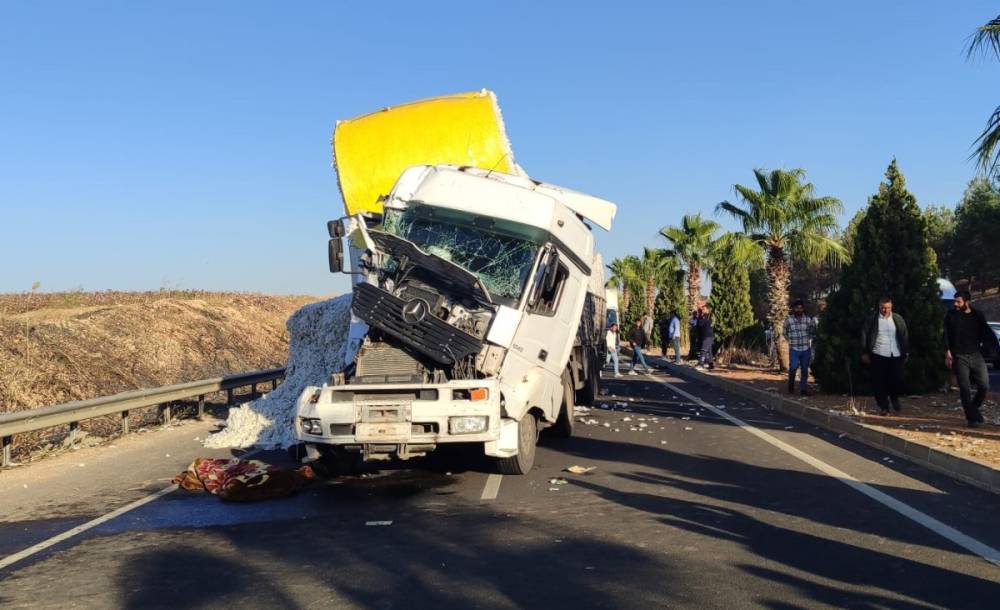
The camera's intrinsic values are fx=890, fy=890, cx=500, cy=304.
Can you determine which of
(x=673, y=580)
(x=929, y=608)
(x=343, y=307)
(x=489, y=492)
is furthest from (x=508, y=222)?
(x=929, y=608)

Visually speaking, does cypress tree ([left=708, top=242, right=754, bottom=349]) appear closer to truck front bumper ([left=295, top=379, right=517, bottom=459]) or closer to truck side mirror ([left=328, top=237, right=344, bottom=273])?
truck side mirror ([left=328, top=237, right=344, bottom=273])

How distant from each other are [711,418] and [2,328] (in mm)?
13433

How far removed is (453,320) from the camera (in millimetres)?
9047

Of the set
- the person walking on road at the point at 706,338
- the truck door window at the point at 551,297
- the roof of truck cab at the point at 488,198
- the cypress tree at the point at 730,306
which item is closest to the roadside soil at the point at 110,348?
the roof of truck cab at the point at 488,198

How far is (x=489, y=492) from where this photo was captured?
8359 mm

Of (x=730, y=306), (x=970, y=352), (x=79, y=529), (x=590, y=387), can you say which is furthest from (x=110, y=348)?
(x=730, y=306)

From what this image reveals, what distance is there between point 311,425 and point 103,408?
5402 mm

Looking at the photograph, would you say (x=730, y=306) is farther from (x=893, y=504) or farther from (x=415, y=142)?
(x=893, y=504)

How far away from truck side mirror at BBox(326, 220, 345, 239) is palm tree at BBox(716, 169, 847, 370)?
19.8m

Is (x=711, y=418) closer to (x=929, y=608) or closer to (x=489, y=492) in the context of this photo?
(x=489, y=492)

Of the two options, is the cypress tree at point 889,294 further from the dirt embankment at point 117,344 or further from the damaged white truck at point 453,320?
the dirt embankment at point 117,344

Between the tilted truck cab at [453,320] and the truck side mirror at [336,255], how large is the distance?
0.6 inches

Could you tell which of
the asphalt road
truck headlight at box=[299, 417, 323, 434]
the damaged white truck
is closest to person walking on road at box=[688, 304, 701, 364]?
the asphalt road

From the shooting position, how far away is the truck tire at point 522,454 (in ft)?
29.5
